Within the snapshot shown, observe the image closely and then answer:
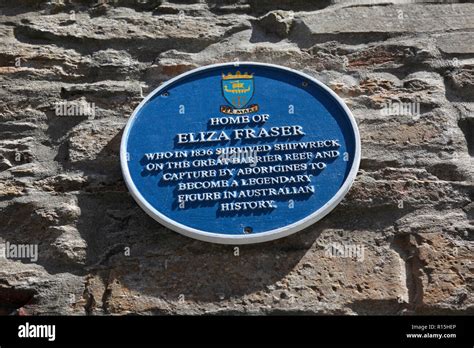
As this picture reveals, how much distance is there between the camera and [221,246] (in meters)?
2.60

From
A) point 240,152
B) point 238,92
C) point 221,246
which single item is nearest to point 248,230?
point 221,246

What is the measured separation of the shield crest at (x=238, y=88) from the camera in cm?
283

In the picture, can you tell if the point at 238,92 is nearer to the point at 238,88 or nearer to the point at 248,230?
the point at 238,88

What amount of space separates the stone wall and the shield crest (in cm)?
13

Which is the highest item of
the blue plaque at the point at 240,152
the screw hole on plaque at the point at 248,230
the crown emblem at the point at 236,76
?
the crown emblem at the point at 236,76

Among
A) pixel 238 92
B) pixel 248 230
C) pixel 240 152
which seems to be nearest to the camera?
pixel 248 230

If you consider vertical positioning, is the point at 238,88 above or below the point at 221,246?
above

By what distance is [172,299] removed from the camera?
8.29ft

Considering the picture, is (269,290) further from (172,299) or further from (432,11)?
(432,11)

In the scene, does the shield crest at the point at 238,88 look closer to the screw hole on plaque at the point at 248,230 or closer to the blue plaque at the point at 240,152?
the blue plaque at the point at 240,152

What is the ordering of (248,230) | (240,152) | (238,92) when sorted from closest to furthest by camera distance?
1. (248,230)
2. (240,152)
3. (238,92)

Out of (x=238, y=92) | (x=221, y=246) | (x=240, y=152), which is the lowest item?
(x=221, y=246)

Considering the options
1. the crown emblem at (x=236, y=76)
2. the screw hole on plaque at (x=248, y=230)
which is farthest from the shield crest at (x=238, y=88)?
the screw hole on plaque at (x=248, y=230)

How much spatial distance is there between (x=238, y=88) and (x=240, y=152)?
10.7 inches
